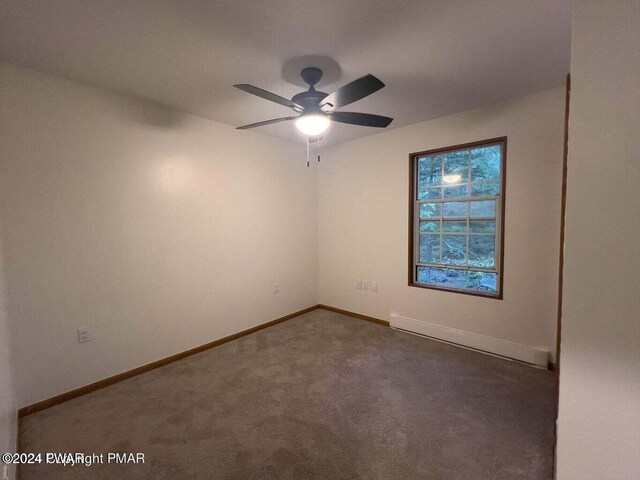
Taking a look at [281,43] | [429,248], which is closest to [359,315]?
[429,248]

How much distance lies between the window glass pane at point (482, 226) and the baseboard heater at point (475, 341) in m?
1.09

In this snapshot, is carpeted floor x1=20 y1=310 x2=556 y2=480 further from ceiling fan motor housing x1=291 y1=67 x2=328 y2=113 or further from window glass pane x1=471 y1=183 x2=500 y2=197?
ceiling fan motor housing x1=291 y1=67 x2=328 y2=113

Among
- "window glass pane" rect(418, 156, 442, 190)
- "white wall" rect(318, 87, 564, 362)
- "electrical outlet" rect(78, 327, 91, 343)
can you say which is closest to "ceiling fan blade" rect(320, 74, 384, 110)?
"white wall" rect(318, 87, 564, 362)

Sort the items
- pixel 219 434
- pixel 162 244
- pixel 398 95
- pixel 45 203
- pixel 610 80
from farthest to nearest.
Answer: pixel 162 244
pixel 398 95
pixel 45 203
pixel 219 434
pixel 610 80

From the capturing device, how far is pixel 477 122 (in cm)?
271

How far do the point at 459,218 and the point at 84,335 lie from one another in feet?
12.1

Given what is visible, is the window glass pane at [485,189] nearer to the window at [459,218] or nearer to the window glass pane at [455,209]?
the window at [459,218]

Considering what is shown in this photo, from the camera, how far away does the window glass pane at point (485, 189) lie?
2.73 m

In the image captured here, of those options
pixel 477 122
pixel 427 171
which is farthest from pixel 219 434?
pixel 477 122

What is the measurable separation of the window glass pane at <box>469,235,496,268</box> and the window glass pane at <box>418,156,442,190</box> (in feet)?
2.52

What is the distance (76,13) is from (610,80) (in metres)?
2.44

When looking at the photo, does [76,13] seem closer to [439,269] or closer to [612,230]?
[612,230]

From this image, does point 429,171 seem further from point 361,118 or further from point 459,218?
point 361,118

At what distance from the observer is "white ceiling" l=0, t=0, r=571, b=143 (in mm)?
1412
